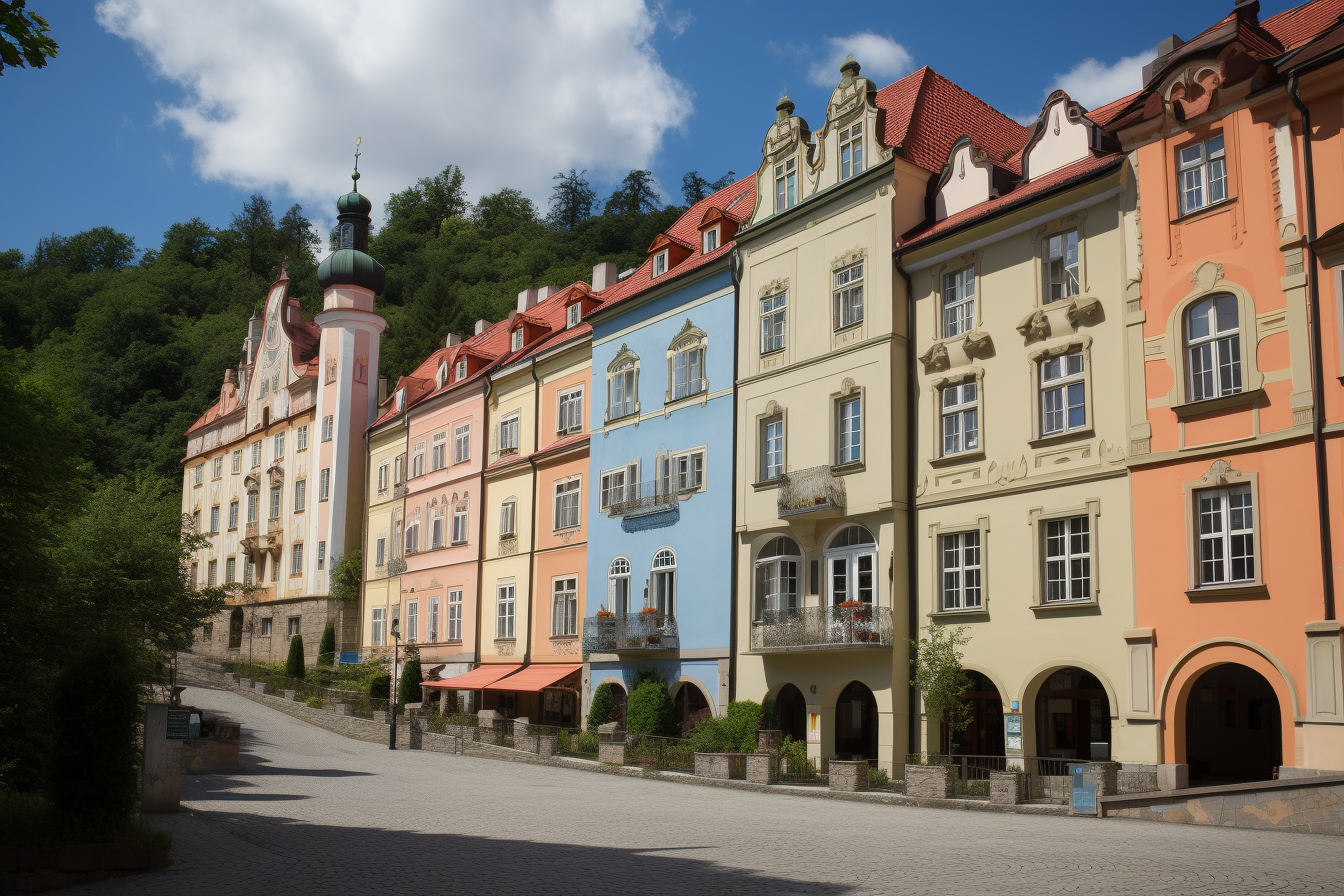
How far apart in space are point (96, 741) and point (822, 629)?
59.2 ft

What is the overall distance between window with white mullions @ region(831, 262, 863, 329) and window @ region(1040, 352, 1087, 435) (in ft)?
18.7

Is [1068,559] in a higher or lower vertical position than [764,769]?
higher

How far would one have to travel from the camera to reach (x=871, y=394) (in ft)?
97.2

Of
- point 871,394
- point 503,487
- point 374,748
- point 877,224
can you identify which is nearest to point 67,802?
point 871,394

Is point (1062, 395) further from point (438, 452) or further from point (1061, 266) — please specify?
point (438, 452)

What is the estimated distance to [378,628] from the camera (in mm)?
55406

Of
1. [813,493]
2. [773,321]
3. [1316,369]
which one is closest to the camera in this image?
[1316,369]

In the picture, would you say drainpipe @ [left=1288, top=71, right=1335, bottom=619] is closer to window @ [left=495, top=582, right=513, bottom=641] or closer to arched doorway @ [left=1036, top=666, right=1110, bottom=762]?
arched doorway @ [left=1036, top=666, right=1110, bottom=762]

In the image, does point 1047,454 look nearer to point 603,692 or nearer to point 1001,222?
point 1001,222

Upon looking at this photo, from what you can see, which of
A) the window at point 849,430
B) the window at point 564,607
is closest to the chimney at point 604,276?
the window at point 564,607

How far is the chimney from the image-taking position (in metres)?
47.7

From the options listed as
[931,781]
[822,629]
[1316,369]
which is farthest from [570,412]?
[1316,369]

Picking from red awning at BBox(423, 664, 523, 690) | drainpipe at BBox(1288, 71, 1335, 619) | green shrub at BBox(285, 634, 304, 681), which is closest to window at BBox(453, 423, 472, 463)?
red awning at BBox(423, 664, 523, 690)

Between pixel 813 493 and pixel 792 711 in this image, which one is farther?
pixel 792 711
